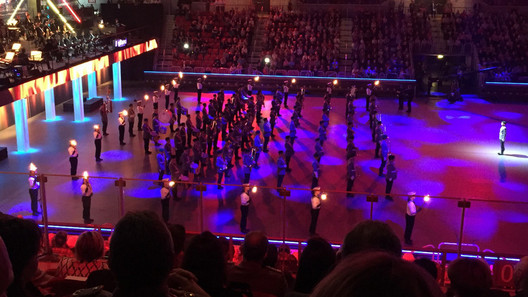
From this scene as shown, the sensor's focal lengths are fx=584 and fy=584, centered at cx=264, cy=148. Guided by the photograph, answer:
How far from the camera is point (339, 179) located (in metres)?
15.4

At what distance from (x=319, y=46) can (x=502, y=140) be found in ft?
46.7

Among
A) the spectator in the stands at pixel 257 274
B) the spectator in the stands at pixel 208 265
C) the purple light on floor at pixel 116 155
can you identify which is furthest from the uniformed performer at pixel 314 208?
the spectator in the stands at pixel 208 265

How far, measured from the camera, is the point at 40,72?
18.0m

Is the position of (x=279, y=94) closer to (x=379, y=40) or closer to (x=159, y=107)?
(x=159, y=107)

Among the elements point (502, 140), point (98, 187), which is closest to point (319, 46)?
point (502, 140)

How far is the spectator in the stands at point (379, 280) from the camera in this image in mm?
1154

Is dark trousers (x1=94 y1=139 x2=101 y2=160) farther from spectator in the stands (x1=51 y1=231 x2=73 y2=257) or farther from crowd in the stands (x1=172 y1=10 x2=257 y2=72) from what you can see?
crowd in the stands (x1=172 y1=10 x2=257 y2=72)

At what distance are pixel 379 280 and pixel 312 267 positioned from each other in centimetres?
206

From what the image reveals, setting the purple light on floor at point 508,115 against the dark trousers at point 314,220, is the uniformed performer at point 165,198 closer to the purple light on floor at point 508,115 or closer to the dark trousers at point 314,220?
the dark trousers at point 314,220

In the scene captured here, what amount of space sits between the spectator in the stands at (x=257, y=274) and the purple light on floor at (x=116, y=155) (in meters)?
13.9

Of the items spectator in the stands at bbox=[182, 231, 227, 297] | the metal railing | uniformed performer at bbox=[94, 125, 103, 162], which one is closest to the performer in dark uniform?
the metal railing

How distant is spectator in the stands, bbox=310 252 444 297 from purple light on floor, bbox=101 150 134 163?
1624cm

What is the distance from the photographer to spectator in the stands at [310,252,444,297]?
115 centimetres

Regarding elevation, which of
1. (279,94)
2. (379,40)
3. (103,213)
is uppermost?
(379,40)
